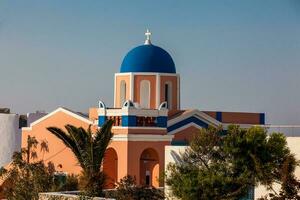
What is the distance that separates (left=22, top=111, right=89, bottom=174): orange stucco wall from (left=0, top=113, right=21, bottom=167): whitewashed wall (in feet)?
27.3

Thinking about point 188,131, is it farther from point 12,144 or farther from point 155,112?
point 12,144

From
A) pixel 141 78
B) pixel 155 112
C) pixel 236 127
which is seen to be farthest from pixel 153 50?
pixel 236 127

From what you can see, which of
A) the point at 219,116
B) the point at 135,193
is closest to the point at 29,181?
the point at 135,193

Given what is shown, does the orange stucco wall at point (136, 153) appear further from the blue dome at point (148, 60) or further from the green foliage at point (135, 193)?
the blue dome at point (148, 60)

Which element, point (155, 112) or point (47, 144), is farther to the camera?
point (47, 144)

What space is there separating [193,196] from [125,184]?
16.2 feet

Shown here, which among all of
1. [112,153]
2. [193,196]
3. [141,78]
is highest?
[141,78]

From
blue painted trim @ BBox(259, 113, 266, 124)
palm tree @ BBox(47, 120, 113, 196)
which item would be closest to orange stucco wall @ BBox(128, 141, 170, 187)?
palm tree @ BBox(47, 120, 113, 196)

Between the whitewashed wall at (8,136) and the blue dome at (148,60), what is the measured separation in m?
14.0

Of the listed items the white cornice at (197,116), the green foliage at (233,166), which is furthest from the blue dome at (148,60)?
the green foliage at (233,166)

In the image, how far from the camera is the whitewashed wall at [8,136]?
48688 millimetres

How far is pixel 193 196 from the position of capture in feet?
77.8

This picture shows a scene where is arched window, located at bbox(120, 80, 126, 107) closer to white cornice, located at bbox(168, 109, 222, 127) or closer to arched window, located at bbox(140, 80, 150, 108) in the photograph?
arched window, located at bbox(140, 80, 150, 108)

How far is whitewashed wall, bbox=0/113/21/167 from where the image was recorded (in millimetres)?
48688
